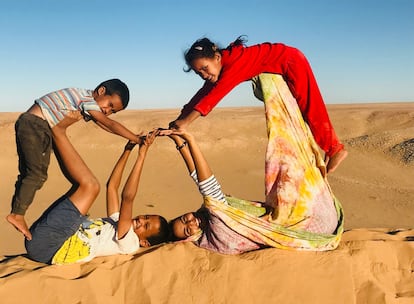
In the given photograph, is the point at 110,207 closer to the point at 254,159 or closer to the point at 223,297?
the point at 223,297

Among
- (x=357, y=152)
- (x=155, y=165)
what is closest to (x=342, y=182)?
(x=357, y=152)

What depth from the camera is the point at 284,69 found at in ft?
12.6

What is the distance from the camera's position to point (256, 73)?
3812 mm

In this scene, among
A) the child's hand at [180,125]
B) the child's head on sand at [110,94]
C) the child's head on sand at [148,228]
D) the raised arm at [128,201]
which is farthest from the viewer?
the child's head on sand at [110,94]

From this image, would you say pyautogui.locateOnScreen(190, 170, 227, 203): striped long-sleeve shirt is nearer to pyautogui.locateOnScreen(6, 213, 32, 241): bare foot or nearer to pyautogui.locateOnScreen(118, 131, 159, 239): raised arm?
pyautogui.locateOnScreen(118, 131, 159, 239): raised arm

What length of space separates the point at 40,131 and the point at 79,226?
88cm

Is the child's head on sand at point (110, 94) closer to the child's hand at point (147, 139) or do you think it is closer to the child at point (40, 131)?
the child at point (40, 131)

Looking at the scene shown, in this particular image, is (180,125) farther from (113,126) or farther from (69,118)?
(69,118)

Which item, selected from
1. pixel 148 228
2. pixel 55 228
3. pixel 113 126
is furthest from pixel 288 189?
pixel 55 228

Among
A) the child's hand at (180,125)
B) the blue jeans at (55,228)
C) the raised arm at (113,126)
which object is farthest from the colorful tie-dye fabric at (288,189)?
the blue jeans at (55,228)

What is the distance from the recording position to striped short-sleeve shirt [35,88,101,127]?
151 inches

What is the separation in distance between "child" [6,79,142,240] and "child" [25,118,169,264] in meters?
0.10

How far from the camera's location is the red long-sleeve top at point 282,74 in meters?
3.69

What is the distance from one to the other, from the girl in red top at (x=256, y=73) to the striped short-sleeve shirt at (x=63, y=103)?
82cm
